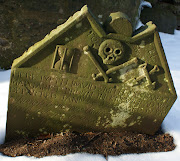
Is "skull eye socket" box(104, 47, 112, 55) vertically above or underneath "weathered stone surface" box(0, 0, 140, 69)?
above

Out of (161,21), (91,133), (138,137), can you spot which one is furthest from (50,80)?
(161,21)

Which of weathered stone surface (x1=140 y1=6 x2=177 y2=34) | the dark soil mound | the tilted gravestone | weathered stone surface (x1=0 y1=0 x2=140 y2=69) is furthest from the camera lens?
weathered stone surface (x1=140 y1=6 x2=177 y2=34)

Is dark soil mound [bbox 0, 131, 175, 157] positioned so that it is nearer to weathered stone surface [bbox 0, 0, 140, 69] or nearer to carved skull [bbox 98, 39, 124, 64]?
carved skull [bbox 98, 39, 124, 64]

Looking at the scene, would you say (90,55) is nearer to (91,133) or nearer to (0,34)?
(91,133)

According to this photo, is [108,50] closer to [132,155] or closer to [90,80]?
[90,80]

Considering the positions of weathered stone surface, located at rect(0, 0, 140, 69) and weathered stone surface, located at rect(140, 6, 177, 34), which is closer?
weathered stone surface, located at rect(0, 0, 140, 69)

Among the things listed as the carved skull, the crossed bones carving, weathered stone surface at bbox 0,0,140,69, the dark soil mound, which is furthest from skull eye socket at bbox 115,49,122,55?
weathered stone surface at bbox 0,0,140,69

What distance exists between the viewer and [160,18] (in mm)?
6680

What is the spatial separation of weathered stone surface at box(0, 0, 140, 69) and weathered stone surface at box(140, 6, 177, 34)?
3312mm

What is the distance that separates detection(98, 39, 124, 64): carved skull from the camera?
174 centimetres

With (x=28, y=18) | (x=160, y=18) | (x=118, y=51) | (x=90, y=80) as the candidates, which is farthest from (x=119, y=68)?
(x=160, y=18)

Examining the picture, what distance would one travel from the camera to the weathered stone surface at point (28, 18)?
11.2 ft

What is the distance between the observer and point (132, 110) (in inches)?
81.7

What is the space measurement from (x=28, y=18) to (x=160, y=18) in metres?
5.09
